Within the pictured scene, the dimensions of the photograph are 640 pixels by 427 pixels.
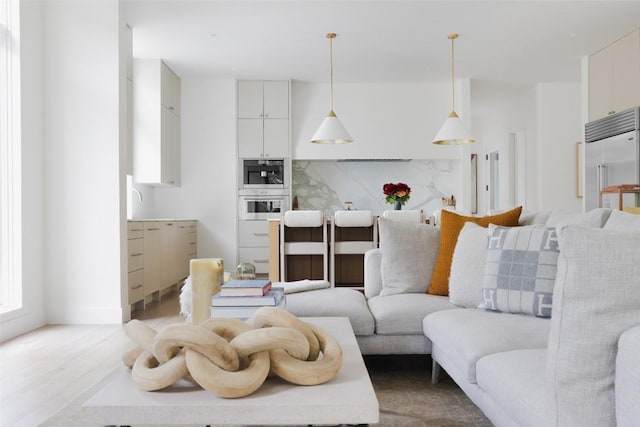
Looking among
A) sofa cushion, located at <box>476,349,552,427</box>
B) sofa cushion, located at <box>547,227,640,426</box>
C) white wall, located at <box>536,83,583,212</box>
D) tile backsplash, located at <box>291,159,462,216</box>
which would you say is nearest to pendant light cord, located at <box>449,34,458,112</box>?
tile backsplash, located at <box>291,159,462,216</box>

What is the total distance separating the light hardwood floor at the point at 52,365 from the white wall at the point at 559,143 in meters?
5.85

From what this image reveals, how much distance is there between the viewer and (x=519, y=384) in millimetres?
1439

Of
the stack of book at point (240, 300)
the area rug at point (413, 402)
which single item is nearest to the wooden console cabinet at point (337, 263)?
the area rug at point (413, 402)

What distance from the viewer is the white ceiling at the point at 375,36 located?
496 centimetres

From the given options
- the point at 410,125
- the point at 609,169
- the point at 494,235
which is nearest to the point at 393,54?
the point at 410,125

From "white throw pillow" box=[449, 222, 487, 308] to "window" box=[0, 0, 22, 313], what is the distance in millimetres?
3320

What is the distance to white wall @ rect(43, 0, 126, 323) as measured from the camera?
4.40 m

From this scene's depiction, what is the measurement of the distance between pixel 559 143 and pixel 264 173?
4372 mm

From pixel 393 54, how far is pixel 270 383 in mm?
5712

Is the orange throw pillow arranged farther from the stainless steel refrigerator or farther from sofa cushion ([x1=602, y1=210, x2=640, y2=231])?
the stainless steel refrigerator

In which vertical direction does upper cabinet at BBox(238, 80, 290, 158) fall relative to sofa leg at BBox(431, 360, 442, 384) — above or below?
above

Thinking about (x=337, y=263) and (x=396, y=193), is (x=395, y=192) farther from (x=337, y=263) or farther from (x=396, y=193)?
(x=337, y=263)

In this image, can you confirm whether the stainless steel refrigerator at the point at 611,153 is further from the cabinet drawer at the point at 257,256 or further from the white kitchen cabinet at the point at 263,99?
the cabinet drawer at the point at 257,256

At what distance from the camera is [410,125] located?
7734 millimetres
